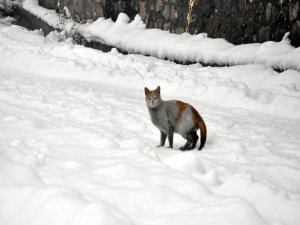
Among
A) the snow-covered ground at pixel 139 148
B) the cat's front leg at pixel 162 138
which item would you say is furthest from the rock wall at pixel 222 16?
the cat's front leg at pixel 162 138

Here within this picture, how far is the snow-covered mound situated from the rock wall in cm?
24

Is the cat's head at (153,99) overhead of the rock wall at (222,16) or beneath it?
beneath

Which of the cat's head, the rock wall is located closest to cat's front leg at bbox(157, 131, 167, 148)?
the cat's head

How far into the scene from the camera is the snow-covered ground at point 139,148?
3115mm

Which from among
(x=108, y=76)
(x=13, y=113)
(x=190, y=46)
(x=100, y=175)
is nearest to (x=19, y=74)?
(x=108, y=76)

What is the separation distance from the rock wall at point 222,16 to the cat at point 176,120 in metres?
4.11

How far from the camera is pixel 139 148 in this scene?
4715 mm

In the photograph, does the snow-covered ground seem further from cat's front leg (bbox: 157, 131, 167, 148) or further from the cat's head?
the cat's head

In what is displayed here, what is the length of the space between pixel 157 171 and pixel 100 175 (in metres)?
0.60

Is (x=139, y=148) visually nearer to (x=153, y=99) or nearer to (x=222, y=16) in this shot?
(x=153, y=99)

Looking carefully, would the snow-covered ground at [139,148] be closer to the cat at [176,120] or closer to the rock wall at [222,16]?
the cat at [176,120]

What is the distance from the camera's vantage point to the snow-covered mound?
787 cm

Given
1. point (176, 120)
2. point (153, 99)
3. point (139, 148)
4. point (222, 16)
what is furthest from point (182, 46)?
point (139, 148)

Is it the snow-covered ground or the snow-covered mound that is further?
the snow-covered mound
